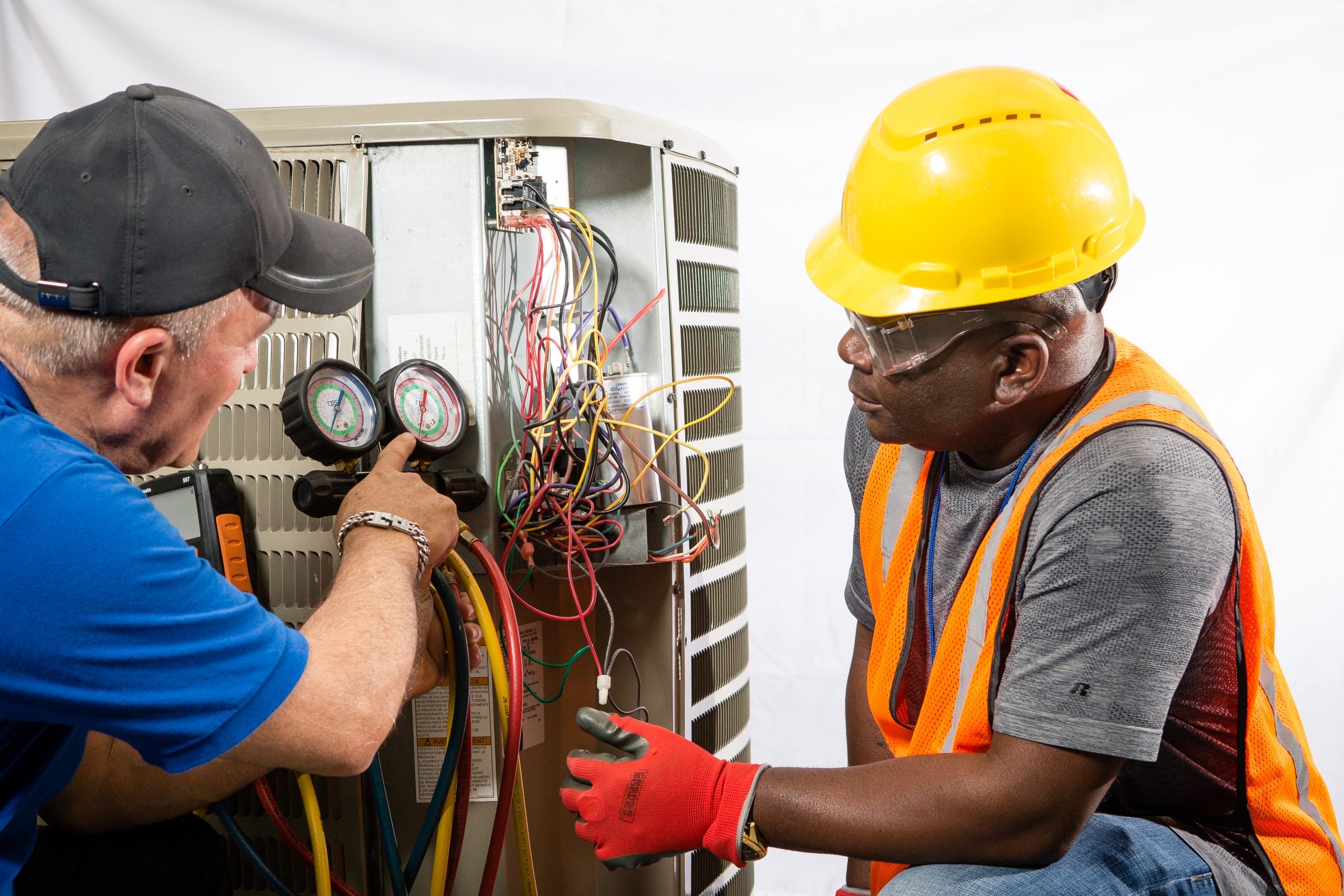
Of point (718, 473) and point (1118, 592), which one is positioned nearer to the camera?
point (1118, 592)

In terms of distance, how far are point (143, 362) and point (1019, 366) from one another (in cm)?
88

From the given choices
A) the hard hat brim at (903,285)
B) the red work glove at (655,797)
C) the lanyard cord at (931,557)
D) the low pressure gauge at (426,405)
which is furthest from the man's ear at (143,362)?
the lanyard cord at (931,557)

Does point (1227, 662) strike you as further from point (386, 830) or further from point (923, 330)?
point (386, 830)

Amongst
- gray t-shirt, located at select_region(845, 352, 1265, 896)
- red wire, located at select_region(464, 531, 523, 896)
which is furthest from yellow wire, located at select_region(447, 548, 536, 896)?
gray t-shirt, located at select_region(845, 352, 1265, 896)

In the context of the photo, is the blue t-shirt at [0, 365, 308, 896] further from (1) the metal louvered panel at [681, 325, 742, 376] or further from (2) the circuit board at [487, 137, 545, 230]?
(1) the metal louvered panel at [681, 325, 742, 376]

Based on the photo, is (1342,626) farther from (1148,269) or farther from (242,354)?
(242,354)

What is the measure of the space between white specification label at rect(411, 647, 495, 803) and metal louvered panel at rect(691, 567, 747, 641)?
0.32m

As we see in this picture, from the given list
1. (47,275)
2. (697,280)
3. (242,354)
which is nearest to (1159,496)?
(697,280)

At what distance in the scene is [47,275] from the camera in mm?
870

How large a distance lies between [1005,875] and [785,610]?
4.78 ft

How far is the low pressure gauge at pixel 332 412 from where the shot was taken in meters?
1.18

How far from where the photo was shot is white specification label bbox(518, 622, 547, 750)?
1521 mm

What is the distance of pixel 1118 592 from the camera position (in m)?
1.01

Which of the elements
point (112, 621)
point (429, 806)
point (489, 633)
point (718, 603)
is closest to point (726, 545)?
point (718, 603)
